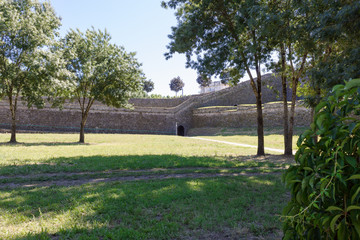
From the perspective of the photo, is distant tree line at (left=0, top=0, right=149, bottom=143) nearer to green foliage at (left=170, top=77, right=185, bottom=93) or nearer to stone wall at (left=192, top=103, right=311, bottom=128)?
stone wall at (left=192, top=103, right=311, bottom=128)

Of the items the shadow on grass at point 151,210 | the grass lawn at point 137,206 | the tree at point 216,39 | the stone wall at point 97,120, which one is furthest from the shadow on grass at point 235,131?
the shadow on grass at point 151,210

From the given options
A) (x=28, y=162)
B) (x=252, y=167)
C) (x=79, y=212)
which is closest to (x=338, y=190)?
(x=79, y=212)

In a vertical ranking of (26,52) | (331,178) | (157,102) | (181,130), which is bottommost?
(181,130)

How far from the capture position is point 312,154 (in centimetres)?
133

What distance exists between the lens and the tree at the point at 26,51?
16891 millimetres

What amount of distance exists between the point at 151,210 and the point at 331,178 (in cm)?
392

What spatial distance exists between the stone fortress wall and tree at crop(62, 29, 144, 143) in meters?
17.6

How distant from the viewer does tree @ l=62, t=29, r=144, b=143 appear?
70.8ft

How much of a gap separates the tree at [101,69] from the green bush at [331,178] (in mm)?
21274

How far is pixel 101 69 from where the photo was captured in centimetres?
2166

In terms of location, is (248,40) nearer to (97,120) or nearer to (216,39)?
(216,39)

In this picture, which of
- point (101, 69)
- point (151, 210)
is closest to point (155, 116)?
A: point (101, 69)

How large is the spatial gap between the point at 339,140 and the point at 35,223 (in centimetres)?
446

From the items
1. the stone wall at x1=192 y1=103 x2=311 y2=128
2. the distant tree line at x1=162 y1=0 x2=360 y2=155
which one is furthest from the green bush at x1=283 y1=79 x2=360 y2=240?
the stone wall at x1=192 y1=103 x2=311 y2=128
